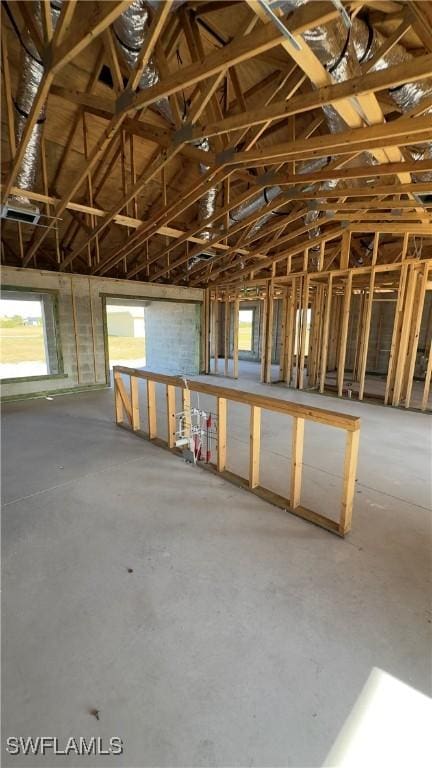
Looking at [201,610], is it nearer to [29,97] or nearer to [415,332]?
[29,97]

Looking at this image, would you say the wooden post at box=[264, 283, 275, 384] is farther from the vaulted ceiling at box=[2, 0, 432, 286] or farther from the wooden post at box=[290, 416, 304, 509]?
the wooden post at box=[290, 416, 304, 509]

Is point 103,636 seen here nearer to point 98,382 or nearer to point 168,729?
point 168,729

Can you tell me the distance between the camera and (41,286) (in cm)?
Result: 646

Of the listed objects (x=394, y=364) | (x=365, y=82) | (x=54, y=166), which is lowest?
(x=394, y=364)

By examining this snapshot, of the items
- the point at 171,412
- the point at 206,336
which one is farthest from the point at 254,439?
the point at 206,336

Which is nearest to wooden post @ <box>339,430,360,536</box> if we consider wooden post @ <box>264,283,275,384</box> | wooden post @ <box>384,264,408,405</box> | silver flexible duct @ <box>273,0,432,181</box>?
silver flexible duct @ <box>273,0,432,181</box>

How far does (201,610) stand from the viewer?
175 cm

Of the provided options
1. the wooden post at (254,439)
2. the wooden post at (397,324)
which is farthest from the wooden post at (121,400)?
the wooden post at (397,324)

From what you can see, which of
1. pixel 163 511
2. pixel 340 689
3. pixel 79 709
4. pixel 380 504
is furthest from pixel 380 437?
pixel 79 709

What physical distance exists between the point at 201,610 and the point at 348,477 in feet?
4.29

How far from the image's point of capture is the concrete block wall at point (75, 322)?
20.8 ft

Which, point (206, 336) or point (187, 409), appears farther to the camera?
point (206, 336)

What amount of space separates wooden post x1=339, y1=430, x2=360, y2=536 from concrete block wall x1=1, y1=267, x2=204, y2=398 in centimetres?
633

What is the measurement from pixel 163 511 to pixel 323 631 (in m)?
1.44
